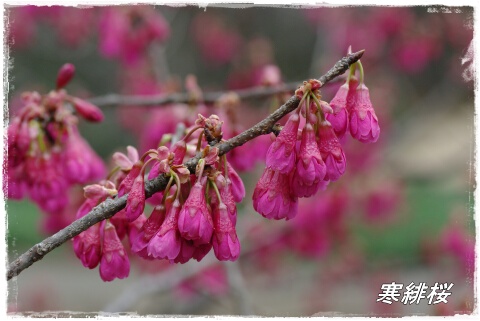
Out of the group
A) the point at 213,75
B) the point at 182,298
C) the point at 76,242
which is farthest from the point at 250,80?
the point at 76,242

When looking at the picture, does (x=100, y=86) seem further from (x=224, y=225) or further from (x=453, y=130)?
(x=224, y=225)

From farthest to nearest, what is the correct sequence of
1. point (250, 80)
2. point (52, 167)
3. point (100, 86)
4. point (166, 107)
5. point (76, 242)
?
1. point (100, 86)
2. point (250, 80)
3. point (166, 107)
4. point (52, 167)
5. point (76, 242)

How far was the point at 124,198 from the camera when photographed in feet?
4.20

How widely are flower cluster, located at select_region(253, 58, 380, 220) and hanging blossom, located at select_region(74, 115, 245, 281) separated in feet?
0.30

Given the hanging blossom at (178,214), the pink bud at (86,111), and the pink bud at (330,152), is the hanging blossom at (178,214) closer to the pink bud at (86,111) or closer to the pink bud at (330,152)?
the pink bud at (330,152)

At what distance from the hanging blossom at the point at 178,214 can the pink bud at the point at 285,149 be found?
0.39 feet

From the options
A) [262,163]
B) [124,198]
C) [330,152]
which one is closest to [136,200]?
[124,198]

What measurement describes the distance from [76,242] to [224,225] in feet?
1.30

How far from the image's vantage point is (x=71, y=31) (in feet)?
17.0

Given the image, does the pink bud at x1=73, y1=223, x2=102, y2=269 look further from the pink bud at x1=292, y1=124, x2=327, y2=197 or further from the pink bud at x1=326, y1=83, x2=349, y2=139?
the pink bud at x1=326, y1=83, x2=349, y2=139

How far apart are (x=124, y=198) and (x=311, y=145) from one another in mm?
413

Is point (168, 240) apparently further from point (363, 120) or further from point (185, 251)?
point (363, 120)

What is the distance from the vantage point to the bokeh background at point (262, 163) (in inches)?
146

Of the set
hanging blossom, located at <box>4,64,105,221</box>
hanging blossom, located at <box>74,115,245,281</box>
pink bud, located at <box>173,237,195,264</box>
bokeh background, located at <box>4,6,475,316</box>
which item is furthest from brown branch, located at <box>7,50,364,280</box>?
hanging blossom, located at <box>4,64,105,221</box>
